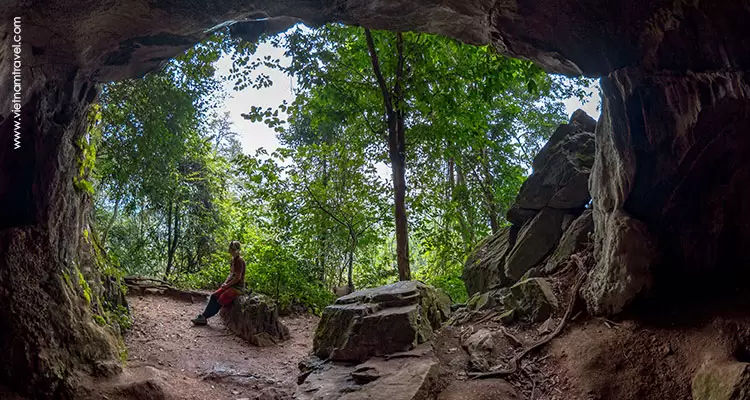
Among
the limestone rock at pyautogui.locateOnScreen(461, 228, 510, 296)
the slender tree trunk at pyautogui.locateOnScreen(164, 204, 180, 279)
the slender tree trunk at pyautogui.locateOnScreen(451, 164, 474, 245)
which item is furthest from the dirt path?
the slender tree trunk at pyautogui.locateOnScreen(451, 164, 474, 245)

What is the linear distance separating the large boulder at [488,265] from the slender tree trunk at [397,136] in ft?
5.70

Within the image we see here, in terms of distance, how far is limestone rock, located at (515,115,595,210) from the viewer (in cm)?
720

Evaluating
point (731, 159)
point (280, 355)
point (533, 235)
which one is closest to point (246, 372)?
point (280, 355)

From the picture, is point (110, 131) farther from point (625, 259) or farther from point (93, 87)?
point (625, 259)

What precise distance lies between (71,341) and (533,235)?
7.59m

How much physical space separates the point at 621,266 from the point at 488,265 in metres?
3.83

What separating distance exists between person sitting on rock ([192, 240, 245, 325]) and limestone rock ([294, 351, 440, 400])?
3846 millimetres

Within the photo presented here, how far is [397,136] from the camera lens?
1076 cm

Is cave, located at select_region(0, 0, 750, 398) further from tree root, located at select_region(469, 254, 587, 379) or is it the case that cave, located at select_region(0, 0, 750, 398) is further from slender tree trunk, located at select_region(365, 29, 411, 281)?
slender tree trunk, located at select_region(365, 29, 411, 281)

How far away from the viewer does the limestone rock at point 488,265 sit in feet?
26.3

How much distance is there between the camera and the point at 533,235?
7.47 metres

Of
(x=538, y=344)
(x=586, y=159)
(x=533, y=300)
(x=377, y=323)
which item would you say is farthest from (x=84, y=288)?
(x=586, y=159)

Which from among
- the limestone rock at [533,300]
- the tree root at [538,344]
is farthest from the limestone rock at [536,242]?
the tree root at [538,344]

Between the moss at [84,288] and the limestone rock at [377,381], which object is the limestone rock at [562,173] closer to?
the limestone rock at [377,381]
